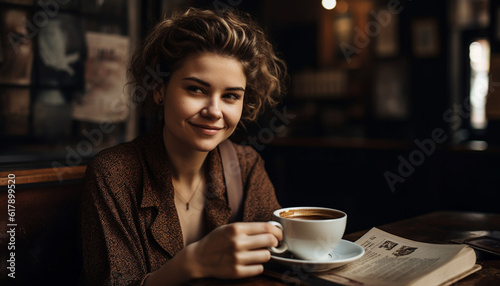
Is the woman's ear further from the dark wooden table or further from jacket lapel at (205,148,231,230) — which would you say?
the dark wooden table

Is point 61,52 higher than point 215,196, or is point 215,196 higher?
point 61,52

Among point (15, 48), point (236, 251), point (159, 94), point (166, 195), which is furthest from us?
point (15, 48)

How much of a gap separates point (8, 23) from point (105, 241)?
118 centimetres

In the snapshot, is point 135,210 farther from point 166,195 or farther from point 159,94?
point 159,94

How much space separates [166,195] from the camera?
4.40 feet

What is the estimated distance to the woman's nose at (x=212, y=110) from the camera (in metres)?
1.24

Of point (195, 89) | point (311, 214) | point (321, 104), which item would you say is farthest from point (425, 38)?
point (311, 214)

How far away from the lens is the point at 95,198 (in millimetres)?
1206

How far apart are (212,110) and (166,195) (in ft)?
1.06

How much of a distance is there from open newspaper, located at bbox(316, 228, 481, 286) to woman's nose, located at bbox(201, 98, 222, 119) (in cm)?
56

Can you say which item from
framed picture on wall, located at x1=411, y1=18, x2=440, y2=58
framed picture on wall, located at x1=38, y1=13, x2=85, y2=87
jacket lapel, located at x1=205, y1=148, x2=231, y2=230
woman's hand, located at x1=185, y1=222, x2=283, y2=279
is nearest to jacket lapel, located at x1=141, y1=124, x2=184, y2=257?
jacket lapel, located at x1=205, y1=148, x2=231, y2=230

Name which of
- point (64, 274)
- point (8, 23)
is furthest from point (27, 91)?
point (64, 274)

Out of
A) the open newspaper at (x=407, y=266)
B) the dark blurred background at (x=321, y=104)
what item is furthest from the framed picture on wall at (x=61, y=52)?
the open newspaper at (x=407, y=266)

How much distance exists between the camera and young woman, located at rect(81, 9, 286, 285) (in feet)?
3.61
